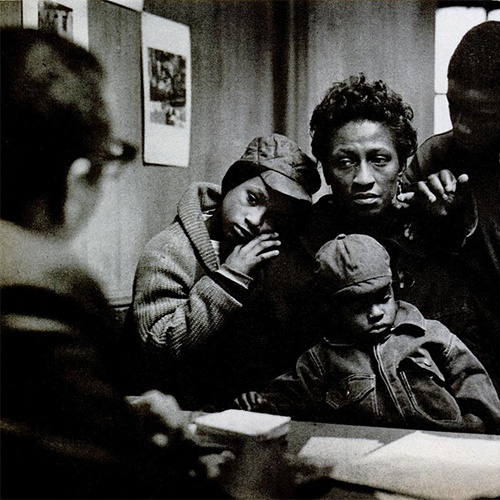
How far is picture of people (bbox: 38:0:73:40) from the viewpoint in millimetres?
1548

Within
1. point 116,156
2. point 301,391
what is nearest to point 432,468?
point 301,391

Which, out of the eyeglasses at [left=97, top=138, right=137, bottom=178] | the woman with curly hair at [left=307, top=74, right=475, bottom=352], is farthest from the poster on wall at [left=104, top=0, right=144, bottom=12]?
the woman with curly hair at [left=307, top=74, right=475, bottom=352]

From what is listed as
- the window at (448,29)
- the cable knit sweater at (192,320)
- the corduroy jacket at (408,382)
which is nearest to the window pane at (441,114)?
the window at (448,29)

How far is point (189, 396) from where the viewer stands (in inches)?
61.9

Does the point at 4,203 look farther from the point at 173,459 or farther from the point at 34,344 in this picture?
the point at 173,459

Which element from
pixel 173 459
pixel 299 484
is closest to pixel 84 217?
pixel 173 459

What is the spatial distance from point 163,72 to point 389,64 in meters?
0.58

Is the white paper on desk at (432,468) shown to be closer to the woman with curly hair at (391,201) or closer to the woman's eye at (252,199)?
the woman with curly hair at (391,201)

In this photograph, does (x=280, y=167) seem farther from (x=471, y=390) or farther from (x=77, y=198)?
(x=471, y=390)

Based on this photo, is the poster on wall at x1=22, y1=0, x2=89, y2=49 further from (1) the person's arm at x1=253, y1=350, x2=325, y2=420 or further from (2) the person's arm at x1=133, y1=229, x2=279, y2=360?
(1) the person's arm at x1=253, y1=350, x2=325, y2=420

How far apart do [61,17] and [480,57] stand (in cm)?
104

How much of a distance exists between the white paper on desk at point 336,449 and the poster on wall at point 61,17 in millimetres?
1138

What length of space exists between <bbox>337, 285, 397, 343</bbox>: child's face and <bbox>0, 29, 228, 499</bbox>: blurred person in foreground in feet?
1.96

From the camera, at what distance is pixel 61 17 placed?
1.57 metres
